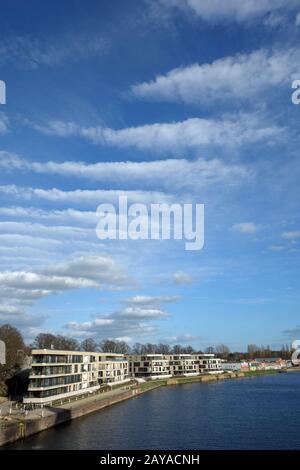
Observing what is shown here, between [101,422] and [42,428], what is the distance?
1155 centimetres

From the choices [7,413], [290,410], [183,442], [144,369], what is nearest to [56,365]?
[7,413]

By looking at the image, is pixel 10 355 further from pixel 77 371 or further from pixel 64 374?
pixel 77 371

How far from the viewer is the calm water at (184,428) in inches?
2111

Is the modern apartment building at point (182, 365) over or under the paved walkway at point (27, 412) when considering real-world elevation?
under

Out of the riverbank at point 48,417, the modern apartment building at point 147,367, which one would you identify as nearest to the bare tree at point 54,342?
the modern apartment building at point 147,367

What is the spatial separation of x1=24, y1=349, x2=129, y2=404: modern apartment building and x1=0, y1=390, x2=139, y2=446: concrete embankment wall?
662cm

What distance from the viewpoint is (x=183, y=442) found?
54.1m

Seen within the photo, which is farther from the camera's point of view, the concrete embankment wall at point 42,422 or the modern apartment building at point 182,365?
the modern apartment building at point 182,365

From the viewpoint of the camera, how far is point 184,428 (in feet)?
209

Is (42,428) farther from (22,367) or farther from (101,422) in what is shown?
(22,367)

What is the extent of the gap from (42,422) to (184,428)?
809 inches

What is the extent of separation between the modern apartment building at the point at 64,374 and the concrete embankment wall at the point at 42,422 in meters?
6.62

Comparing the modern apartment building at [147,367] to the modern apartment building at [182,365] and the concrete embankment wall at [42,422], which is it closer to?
the modern apartment building at [182,365]

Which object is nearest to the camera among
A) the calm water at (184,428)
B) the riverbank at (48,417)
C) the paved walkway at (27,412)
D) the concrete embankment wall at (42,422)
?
the calm water at (184,428)
